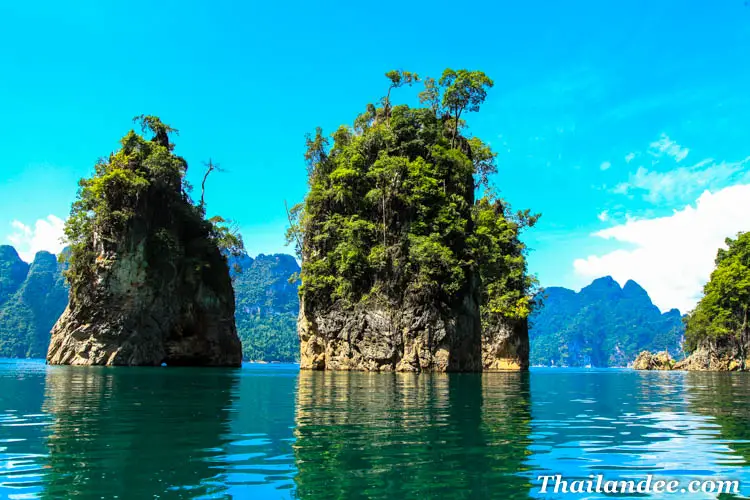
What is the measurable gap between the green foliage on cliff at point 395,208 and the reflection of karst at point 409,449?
2202cm

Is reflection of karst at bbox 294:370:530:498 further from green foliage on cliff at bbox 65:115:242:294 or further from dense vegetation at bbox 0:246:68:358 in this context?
dense vegetation at bbox 0:246:68:358

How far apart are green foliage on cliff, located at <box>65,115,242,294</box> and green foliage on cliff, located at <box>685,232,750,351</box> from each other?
6013 cm

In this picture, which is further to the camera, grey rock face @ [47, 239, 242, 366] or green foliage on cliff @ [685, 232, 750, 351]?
green foliage on cliff @ [685, 232, 750, 351]

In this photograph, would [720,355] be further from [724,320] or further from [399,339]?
[399,339]

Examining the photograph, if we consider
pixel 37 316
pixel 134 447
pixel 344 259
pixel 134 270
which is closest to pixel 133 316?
pixel 134 270

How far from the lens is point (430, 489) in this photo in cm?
554

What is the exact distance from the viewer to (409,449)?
758 cm

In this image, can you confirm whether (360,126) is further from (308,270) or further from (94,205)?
(94,205)

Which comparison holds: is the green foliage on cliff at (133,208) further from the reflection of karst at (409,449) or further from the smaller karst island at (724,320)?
the smaller karst island at (724,320)

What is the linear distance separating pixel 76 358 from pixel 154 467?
40973mm

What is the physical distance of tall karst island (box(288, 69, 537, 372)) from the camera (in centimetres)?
3506

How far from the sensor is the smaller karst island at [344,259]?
35781 mm

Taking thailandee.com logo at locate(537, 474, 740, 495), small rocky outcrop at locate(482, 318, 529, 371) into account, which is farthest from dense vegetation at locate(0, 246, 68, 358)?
thailandee.com logo at locate(537, 474, 740, 495)

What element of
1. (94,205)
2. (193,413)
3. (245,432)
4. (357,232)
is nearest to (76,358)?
(94,205)
